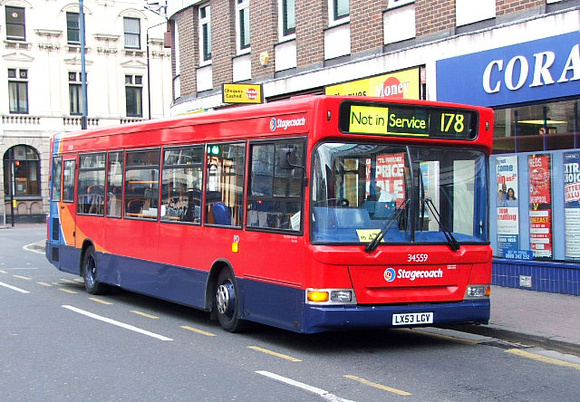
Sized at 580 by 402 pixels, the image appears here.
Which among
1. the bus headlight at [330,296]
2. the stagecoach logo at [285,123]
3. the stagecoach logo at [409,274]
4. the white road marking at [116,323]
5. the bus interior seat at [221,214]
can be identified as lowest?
the white road marking at [116,323]

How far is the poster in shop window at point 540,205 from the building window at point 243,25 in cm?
1001

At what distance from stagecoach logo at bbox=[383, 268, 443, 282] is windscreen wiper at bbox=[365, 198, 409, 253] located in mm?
301

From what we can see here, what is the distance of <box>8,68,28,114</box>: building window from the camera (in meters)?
48.7

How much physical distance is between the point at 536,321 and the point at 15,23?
43.8 metres

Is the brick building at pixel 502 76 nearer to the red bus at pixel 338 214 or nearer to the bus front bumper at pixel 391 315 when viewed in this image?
the red bus at pixel 338 214

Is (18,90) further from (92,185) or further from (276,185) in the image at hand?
(276,185)

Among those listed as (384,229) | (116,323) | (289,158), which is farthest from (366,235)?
(116,323)

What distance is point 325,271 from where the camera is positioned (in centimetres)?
878

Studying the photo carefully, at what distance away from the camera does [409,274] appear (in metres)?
9.12

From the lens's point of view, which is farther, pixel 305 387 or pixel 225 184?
pixel 225 184

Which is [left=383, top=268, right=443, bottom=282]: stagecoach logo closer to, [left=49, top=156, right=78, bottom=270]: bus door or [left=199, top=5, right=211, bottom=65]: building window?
[left=49, top=156, right=78, bottom=270]: bus door

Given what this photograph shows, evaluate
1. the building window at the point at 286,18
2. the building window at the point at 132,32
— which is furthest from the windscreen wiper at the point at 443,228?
the building window at the point at 132,32

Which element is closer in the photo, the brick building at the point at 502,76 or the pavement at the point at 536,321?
the pavement at the point at 536,321

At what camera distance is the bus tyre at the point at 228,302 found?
10.3 metres
